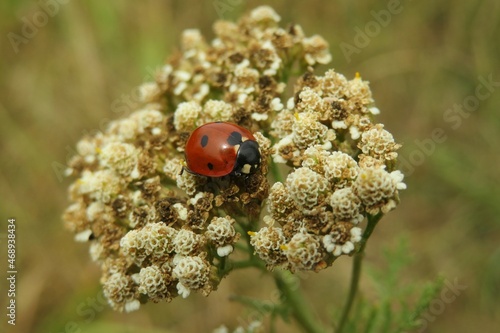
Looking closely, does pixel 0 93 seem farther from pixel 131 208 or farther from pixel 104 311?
pixel 131 208

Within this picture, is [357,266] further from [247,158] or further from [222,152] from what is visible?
[222,152]

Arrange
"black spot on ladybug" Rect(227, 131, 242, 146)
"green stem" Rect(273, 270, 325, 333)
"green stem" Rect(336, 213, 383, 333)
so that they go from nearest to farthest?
"green stem" Rect(336, 213, 383, 333) → "black spot on ladybug" Rect(227, 131, 242, 146) → "green stem" Rect(273, 270, 325, 333)

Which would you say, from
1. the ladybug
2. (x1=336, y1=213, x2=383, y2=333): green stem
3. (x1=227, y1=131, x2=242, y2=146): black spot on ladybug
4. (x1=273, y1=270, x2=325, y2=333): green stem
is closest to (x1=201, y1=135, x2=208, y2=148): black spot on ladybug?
the ladybug

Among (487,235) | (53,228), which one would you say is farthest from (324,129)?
(53,228)

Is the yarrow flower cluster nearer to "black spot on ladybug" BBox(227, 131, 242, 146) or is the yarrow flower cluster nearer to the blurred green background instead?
"black spot on ladybug" BBox(227, 131, 242, 146)

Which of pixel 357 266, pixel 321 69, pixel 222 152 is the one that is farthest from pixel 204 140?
pixel 321 69

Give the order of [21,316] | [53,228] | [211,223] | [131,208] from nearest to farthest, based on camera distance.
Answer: [211,223] < [131,208] < [21,316] < [53,228]
